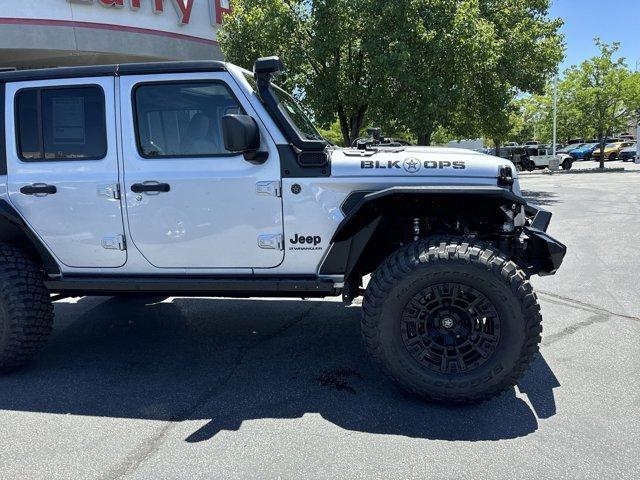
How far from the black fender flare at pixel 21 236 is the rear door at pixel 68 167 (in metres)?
0.04

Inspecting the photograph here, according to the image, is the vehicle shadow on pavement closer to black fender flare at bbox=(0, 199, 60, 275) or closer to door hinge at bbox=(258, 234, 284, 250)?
black fender flare at bbox=(0, 199, 60, 275)

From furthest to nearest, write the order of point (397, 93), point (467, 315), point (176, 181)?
point (397, 93), point (176, 181), point (467, 315)

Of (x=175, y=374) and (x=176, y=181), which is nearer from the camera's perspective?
(x=176, y=181)

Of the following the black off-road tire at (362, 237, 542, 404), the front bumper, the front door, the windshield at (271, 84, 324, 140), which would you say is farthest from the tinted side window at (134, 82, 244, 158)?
the front bumper

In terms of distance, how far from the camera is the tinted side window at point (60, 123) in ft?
11.4

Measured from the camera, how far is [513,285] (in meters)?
2.98

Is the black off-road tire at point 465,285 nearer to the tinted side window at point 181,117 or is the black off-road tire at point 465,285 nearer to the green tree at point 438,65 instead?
the tinted side window at point 181,117

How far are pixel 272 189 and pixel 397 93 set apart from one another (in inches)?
363

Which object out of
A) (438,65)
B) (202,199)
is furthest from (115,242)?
(438,65)

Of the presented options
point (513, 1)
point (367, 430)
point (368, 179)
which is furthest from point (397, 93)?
point (367, 430)

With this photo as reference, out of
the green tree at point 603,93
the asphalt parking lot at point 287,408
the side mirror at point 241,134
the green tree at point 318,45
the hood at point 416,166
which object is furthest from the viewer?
the green tree at point 603,93

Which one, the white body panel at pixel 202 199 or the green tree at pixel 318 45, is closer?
the white body panel at pixel 202 199

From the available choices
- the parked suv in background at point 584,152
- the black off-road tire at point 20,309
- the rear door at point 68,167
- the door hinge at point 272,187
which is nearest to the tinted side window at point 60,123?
the rear door at point 68,167

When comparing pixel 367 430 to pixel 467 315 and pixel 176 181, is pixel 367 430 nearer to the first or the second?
pixel 467 315
